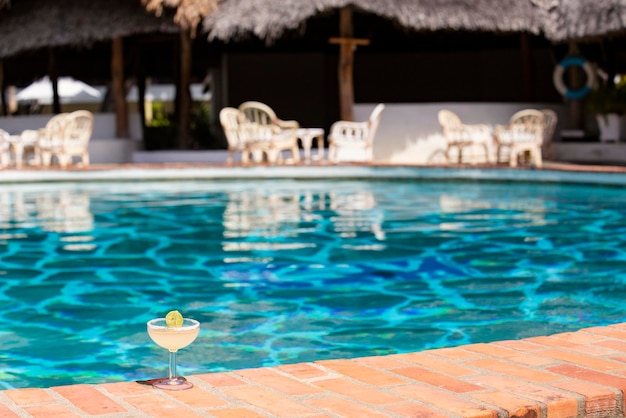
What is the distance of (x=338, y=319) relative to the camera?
4.54 meters

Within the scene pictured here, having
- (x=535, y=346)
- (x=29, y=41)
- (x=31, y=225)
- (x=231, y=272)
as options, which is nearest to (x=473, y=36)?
(x=29, y=41)

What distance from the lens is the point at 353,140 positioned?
1307 cm

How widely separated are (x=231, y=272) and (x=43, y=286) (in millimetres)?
Answer: 1075

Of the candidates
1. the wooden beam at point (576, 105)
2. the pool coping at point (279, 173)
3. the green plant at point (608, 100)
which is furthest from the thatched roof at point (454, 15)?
the pool coping at point (279, 173)

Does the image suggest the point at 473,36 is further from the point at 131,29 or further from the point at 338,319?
the point at 338,319

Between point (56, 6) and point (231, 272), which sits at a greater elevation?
point (56, 6)

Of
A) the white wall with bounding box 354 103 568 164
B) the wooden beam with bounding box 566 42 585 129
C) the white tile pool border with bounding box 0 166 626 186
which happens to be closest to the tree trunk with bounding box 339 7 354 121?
the white wall with bounding box 354 103 568 164

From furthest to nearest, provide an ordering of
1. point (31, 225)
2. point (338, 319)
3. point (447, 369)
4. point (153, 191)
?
point (153, 191), point (31, 225), point (338, 319), point (447, 369)

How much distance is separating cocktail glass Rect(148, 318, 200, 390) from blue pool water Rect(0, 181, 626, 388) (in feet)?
4.32

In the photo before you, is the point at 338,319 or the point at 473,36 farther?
the point at 473,36

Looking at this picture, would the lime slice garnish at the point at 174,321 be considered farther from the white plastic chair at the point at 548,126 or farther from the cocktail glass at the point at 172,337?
the white plastic chair at the point at 548,126

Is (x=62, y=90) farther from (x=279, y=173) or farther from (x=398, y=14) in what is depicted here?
(x=279, y=173)

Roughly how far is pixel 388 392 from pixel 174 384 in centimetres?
52

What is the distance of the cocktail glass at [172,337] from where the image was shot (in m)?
2.27
